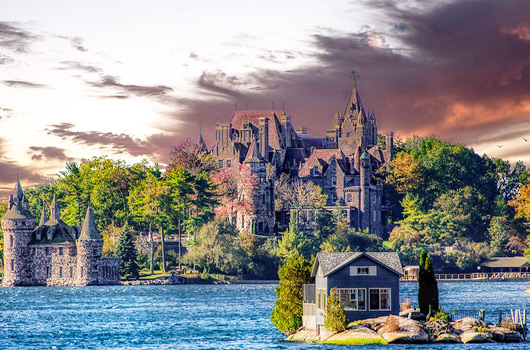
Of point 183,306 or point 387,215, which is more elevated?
point 387,215

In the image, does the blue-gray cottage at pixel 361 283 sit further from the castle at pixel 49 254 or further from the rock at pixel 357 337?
the castle at pixel 49 254

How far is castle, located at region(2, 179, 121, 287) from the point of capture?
149 metres

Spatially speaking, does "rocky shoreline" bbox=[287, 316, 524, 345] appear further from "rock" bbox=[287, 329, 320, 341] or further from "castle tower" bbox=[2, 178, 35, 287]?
"castle tower" bbox=[2, 178, 35, 287]

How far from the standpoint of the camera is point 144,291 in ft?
452

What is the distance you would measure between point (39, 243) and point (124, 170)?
2208 centimetres

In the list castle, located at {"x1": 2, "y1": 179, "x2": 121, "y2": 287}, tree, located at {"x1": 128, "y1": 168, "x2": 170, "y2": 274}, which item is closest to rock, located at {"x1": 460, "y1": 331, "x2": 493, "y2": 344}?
castle, located at {"x1": 2, "y1": 179, "x2": 121, "y2": 287}

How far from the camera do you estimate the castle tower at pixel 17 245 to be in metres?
152

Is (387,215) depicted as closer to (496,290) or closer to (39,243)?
(496,290)

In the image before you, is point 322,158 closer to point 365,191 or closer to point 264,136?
point 264,136

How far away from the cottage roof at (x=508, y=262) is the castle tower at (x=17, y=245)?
207 ft

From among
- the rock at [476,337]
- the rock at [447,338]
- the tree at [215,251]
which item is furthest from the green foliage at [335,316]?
the tree at [215,251]

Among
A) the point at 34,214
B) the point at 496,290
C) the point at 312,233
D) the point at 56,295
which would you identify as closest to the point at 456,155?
the point at 312,233

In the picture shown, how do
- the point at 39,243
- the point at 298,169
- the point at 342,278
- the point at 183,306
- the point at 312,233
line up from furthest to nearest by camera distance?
1. the point at 298,169
2. the point at 312,233
3. the point at 39,243
4. the point at 183,306
5. the point at 342,278

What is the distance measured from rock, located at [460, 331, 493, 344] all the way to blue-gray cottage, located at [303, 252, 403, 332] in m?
4.25
